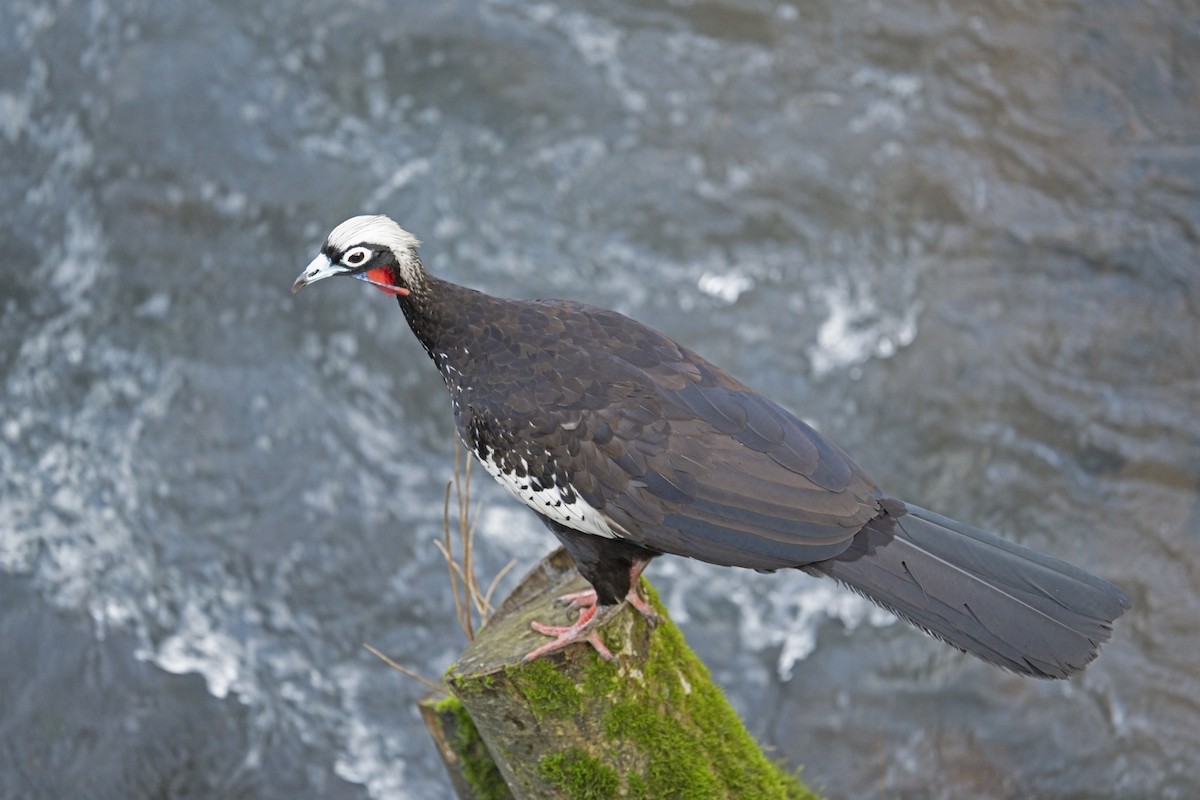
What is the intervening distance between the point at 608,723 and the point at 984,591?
109 centimetres

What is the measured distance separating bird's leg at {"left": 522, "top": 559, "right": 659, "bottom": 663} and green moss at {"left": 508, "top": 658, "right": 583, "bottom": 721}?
0.04 metres

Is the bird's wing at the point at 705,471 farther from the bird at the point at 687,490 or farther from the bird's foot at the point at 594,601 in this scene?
the bird's foot at the point at 594,601

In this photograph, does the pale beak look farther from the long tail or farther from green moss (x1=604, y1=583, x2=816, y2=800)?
the long tail

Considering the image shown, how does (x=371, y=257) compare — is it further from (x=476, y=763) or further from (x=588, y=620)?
(x=476, y=763)

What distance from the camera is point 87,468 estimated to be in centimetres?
662

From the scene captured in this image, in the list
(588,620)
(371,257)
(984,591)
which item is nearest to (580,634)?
(588,620)

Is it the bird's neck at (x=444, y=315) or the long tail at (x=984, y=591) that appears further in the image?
the bird's neck at (x=444, y=315)

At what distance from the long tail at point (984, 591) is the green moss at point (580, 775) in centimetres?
83

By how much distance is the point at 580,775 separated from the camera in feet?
10.8

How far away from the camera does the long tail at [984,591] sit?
3.27 m

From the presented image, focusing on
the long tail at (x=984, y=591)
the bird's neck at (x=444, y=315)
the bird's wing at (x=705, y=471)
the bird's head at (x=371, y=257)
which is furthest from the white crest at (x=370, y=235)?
the long tail at (x=984, y=591)

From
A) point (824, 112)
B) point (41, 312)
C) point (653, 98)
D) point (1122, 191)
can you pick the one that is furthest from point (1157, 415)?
point (41, 312)

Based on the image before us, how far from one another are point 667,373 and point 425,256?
4.25 m

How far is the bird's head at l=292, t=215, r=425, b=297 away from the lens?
12.3 feet
